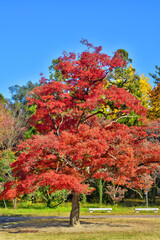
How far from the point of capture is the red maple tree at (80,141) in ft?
40.7

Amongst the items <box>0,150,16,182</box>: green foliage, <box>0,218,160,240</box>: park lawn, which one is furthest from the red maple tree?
<box>0,150,16,182</box>: green foliage

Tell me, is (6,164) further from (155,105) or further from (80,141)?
(155,105)

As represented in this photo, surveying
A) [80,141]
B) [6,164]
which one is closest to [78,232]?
[80,141]

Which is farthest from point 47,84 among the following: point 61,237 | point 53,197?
point 53,197

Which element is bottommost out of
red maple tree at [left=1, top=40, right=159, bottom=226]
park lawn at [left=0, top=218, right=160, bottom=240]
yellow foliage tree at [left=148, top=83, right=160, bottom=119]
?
park lawn at [left=0, top=218, right=160, bottom=240]

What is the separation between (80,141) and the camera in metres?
12.7

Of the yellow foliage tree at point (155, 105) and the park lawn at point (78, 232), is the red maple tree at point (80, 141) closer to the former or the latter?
the park lawn at point (78, 232)

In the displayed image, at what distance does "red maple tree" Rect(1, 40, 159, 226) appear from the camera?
12391mm

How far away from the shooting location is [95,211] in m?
23.1

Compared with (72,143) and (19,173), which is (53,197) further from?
(72,143)

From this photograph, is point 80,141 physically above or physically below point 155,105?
below

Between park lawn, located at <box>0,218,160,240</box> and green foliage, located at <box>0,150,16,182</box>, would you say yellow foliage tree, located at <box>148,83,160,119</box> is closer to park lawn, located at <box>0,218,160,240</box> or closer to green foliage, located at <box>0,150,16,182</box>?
green foliage, located at <box>0,150,16,182</box>

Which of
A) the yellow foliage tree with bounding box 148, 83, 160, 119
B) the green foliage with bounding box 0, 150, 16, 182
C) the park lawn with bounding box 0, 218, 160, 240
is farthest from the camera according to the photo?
the yellow foliage tree with bounding box 148, 83, 160, 119

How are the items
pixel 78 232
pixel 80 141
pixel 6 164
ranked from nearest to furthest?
pixel 80 141, pixel 78 232, pixel 6 164
